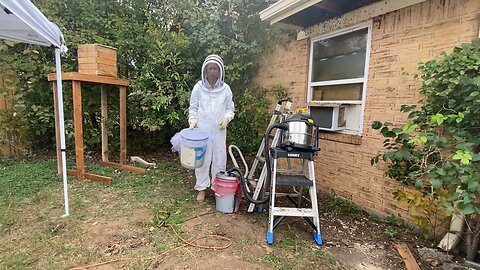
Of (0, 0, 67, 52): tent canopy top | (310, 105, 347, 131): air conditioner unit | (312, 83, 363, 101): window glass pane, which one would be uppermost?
(0, 0, 67, 52): tent canopy top

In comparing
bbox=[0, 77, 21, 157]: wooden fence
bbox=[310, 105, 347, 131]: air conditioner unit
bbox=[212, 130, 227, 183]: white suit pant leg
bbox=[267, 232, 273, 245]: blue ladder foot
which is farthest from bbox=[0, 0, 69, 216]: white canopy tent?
bbox=[310, 105, 347, 131]: air conditioner unit

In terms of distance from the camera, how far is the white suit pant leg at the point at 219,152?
342 centimetres

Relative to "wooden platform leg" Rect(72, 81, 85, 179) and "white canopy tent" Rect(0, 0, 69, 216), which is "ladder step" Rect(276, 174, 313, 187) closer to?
"white canopy tent" Rect(0, 0, 69, 216)

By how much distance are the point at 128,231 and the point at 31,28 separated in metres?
2.08

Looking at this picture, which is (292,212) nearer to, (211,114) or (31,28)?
(211,114)

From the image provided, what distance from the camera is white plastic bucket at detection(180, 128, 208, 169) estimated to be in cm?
298

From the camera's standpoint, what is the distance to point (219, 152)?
135 inches

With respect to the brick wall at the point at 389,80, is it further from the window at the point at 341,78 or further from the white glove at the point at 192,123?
the white glove at the point at 192,123

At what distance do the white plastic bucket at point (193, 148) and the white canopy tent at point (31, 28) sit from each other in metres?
1.25

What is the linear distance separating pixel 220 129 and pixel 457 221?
261 cm

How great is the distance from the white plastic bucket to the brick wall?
1875 mm

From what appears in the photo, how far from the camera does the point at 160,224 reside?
273 cm

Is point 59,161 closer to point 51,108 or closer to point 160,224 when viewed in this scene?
point 51,108

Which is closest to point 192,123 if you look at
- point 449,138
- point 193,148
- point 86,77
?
point 193,148
